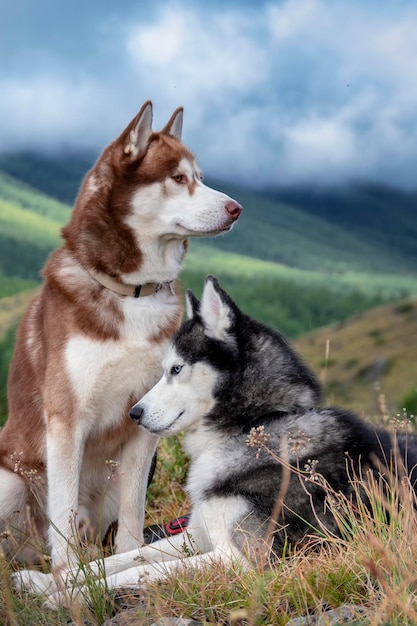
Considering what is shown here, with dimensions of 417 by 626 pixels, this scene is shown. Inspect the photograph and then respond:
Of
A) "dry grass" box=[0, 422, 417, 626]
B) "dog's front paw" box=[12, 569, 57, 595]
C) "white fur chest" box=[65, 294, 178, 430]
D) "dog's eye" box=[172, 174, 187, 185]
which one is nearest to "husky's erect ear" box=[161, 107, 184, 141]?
"dog's eye" box=[172, 174, 187, 185]

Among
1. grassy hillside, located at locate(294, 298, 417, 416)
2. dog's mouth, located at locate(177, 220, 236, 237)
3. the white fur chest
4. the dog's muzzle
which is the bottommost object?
grassy hillside, located at locate(294, 298, 417, 416)

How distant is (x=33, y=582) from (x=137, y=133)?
304 cm

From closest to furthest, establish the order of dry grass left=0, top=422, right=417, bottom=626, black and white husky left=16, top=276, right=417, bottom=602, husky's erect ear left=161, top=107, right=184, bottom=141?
1. dry grass left=0, top=422, right=417, bottom=626
2. black and white husky left=16, top=276, right=417, bottom=602
3. husky's erect ear left=161, top=107, right=184, bottom=141

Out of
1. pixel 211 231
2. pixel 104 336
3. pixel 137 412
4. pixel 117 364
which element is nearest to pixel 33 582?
pixel 137 412

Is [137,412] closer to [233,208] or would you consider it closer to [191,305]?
[191,305]

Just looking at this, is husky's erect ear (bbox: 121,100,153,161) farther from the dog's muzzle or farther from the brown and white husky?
the dog's muzzle

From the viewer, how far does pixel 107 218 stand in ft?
18.0

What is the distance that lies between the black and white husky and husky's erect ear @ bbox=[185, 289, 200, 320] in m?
0.02

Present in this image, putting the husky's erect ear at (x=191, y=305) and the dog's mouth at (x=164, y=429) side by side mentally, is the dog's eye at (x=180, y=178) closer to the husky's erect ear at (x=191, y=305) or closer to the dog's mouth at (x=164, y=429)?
the husky's erect ear at (x=191, y=305)

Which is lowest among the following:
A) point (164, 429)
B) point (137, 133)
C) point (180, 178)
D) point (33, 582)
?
point (33, 582)

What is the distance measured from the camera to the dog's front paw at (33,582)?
183 inches

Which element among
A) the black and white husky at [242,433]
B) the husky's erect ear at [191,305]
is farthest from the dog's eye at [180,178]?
the black and white husky at [242,433]

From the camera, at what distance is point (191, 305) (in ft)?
17.2

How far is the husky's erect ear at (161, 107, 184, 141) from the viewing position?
19.6ft
